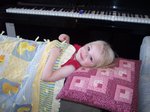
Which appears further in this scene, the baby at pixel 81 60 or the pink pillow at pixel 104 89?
the baby at pixel 81 60

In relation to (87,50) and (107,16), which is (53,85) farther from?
(107,16)

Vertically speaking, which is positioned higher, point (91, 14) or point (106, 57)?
point (91, 14)

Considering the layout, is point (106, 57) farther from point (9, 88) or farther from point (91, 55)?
point (9, 88)

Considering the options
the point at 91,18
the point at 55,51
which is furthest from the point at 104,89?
the point at 91,18

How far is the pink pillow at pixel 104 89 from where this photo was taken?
86 cm

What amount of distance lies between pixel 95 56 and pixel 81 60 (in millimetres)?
84

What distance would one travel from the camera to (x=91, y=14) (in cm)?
179

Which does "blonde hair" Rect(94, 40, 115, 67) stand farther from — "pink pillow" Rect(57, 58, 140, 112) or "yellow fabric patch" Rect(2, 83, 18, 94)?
"yellow fabric patch" Rect(2, 83, 18, 94)

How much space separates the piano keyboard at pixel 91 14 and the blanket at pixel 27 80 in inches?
27.9

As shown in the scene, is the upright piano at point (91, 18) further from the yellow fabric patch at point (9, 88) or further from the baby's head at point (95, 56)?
the yellow fabric patch at point (9, 88)

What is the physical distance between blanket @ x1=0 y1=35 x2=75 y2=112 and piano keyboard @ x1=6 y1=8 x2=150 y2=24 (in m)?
0.71

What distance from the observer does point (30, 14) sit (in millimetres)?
1911

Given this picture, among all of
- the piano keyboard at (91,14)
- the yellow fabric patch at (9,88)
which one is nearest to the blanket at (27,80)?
the yellow fabric patch at (9,88)

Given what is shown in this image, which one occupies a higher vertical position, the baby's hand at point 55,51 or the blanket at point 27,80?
the baby's hand at point 55,51
